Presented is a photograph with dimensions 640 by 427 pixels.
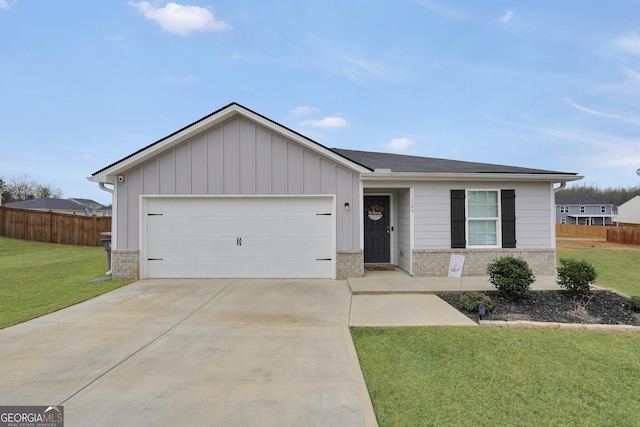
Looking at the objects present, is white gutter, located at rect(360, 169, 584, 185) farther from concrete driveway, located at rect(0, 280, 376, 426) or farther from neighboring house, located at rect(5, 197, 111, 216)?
neighboring house, located at rect(5, 197, 111, 216)

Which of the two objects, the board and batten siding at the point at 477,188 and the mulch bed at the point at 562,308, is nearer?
the mulch bed at the point at 562,308

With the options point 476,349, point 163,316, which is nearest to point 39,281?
point 163,316

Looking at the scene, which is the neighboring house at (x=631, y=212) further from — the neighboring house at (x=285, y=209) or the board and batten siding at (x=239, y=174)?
the board and batten siding at (x=239, y=174)

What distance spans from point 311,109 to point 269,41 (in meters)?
7.21

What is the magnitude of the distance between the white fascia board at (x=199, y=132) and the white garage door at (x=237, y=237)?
1.01m

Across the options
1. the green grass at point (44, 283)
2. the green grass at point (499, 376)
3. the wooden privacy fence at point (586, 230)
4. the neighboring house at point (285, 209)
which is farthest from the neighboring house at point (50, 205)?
the wooden privacy fence at point (586, 230)

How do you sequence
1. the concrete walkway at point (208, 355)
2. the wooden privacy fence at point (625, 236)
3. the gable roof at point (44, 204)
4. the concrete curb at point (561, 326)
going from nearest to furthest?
the concrete walkway at point (208, 355) → the concrete curb at point (561, 326) → the wooden privacy fence at point (625, 236) → the gable roof at point (44, 204)

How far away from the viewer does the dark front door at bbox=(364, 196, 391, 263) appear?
9203 millimetres

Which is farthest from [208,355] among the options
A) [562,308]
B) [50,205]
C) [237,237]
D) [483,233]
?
[50,205]

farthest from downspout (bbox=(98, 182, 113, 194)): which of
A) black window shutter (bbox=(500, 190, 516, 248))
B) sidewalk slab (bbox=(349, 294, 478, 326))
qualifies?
black window shutter (bbox=(500, 190, 516, 248))

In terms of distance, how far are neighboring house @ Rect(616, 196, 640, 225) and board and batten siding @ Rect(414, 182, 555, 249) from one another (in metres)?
45.5

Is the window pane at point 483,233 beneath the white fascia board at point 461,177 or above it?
beneath

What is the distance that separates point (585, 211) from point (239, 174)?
203ft

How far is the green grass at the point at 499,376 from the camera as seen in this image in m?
2.42
